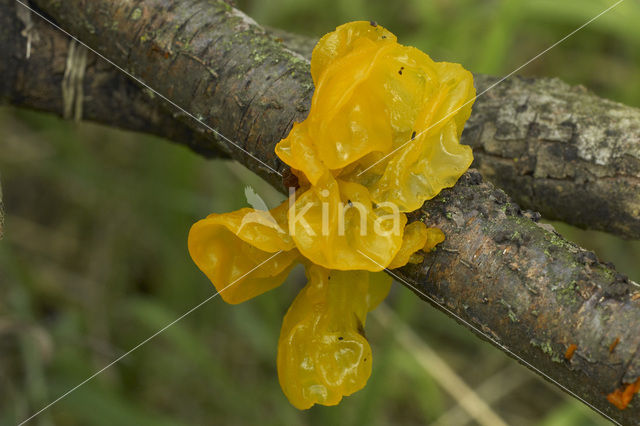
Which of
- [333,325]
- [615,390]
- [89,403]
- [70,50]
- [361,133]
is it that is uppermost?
[361,133]

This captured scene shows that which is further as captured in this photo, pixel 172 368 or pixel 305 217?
pixel 172 368

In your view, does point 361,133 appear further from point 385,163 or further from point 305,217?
point 305,217

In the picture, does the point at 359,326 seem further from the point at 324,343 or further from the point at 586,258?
the point at 586,258

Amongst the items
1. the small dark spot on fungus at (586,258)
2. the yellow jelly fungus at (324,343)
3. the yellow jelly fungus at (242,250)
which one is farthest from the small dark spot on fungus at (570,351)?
the yellow jelly fungus at (242,250)

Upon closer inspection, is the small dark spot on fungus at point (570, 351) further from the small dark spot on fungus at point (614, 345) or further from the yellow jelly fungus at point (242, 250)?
the yellow jelly fungus at point (242, 250)

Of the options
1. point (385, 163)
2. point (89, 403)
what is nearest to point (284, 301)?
point (89, 403)

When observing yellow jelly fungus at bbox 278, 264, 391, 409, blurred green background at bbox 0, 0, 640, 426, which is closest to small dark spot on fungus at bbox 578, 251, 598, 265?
yellow jelly fungus at bbox 278, 264, 391, 409

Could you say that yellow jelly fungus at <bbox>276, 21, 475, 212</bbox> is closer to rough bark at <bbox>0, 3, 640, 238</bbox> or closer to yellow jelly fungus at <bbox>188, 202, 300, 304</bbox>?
yellow jelly fungus at <bbox>188, 202, 300, 304</bbox>
